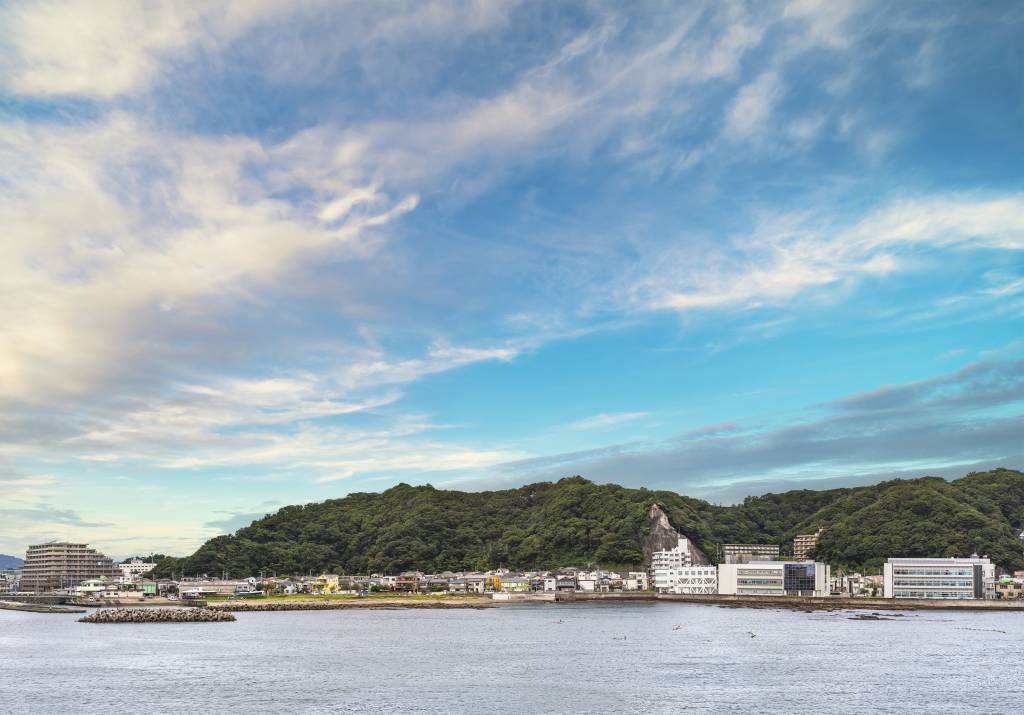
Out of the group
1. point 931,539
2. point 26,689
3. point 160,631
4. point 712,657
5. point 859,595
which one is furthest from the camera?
point 931,539

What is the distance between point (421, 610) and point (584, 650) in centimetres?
7286

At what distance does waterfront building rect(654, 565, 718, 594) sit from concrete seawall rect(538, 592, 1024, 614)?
3.68 m

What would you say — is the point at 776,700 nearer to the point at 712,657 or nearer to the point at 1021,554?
the point at 712,657

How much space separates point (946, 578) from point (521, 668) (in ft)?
320

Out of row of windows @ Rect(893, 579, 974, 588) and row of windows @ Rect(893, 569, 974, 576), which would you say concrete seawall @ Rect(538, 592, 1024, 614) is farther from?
row of windows @ Rect(893, 569, 974, 576)

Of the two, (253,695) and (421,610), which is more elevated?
(253,695)

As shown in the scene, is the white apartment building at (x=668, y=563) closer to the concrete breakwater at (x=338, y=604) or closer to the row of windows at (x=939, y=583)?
the concrete breakwater at (x=338, y=604)

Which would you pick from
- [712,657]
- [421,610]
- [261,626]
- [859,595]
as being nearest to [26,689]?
[712,657]

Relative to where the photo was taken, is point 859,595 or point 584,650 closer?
point 584,650

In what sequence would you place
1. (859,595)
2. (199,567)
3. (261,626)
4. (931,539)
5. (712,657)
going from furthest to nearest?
1. (199,567)
2. (931,539)
3. (859,595)
4. (261,626)
5. (712,657)

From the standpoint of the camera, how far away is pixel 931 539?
527 ft

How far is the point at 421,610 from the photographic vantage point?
441 feet

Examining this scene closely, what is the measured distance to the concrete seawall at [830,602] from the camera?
123 meters

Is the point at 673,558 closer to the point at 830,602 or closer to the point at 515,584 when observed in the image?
the point at 515,584
